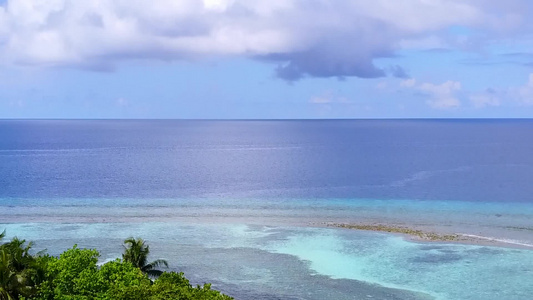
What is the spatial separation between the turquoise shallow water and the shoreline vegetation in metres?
18.8

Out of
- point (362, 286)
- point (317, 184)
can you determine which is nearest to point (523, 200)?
point (317, 184)

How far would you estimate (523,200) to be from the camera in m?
103

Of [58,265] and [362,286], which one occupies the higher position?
[58,265]

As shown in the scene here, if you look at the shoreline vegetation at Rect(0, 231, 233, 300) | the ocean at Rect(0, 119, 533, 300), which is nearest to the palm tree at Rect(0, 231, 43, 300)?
the shoreline vegetation at Rect(0, 231, 233, 300)

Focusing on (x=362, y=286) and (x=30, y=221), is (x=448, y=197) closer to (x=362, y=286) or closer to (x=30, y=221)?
(x=362, y=286)

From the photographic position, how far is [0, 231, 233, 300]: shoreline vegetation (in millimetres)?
31062

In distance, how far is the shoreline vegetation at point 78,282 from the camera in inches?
1223

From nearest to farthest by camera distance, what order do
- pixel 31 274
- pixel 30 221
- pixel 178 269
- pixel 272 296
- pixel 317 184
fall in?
pixel 31 274 < pixel 272 296 < pixel 178 269 < pixel 30 221 < pixel 317 184

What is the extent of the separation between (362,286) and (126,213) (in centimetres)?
4809

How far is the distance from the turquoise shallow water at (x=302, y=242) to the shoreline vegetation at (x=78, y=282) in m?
18.8

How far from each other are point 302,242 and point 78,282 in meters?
40.2

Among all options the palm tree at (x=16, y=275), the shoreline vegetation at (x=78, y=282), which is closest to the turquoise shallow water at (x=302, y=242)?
the shoreline vegetation at (x=78, y=282)

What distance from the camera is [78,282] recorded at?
109ft

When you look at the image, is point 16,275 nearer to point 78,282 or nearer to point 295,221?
point 78,282
